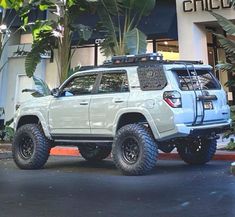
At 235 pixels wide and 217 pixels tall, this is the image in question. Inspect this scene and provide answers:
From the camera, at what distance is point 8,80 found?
19250 millimetres

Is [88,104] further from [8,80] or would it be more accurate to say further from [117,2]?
[8,80]

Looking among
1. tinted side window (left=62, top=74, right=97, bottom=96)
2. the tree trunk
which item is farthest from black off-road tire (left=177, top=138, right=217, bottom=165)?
the tree trunk

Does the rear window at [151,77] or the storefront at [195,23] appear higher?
the storefront at [195,23]

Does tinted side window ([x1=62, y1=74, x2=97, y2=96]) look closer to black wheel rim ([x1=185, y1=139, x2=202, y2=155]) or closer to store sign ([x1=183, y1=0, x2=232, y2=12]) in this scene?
black wheel rim ([x1=185, y1=139, x2=202, y2=155])

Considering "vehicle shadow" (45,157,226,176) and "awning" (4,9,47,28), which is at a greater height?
"awning" (4,9,47,28)

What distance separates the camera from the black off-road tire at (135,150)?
7.68 m

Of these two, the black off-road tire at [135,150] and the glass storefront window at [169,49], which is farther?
the glass storefront window at [169,49]

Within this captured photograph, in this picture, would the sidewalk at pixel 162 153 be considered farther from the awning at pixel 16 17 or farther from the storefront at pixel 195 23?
the awning at pixel 16 17

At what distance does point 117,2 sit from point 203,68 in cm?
588

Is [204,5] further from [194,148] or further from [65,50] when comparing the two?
[194,148]

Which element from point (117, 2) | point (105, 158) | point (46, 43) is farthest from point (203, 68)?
point (46, 43)

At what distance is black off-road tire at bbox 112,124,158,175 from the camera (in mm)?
7676

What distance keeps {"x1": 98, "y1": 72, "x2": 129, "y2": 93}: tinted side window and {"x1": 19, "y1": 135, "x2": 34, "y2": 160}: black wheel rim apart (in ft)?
7.01

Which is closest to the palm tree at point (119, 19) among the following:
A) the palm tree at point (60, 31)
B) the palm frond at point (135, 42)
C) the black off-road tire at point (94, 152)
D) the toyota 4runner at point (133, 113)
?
the palm frond at point (135, 42)
